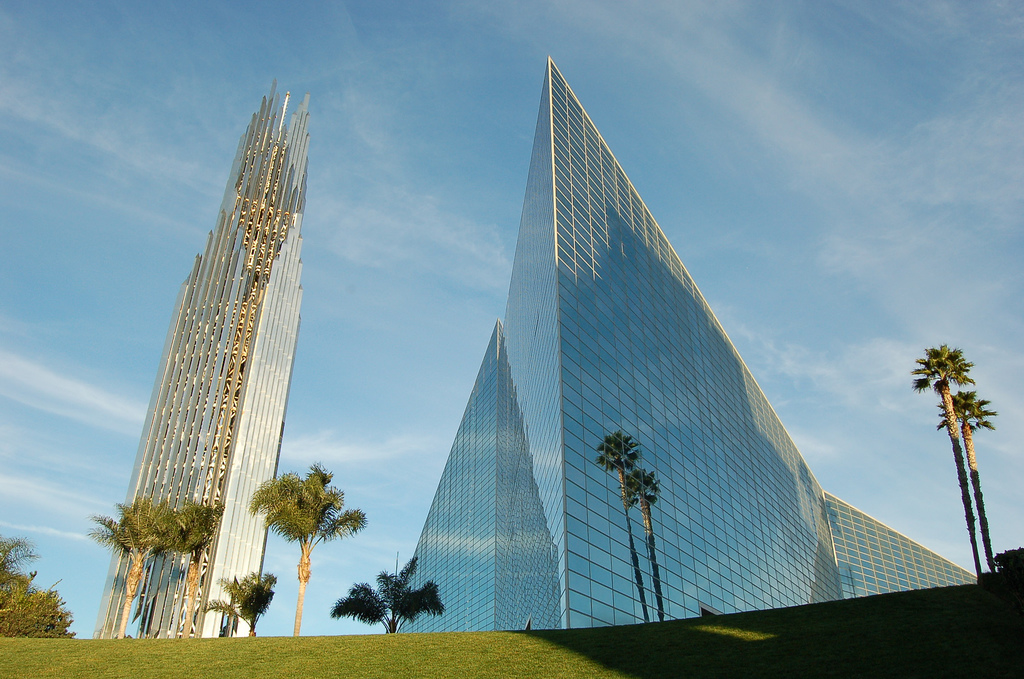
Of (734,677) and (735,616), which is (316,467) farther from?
(734,677)

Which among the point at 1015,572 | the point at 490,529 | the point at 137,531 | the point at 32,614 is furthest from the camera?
the point at 490,529

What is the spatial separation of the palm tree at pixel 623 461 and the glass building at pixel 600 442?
0.80ft

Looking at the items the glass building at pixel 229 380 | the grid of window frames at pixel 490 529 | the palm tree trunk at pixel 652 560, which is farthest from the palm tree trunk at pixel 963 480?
the glass building at pixel 229 380

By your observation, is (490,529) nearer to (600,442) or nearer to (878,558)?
(600,442)

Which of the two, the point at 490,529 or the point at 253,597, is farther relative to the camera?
the point at 490,529

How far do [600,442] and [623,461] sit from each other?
9.01ft

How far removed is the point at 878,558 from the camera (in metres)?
109

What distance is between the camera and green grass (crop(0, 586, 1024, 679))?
1983 centimetres

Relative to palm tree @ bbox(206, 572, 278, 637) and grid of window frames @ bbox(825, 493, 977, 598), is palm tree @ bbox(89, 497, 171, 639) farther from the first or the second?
grid of window frames @ bbox(825, 493, 977, 598)

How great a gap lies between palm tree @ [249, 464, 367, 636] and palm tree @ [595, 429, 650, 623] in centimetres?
1365

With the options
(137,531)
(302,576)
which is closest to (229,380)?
(137,531)

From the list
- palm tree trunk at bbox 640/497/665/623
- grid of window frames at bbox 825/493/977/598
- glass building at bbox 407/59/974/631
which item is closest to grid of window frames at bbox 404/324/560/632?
glass building at bbox 407/59/974/631

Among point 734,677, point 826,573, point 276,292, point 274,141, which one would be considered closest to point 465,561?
point 276,292

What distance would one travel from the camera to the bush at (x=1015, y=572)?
21141 mm
